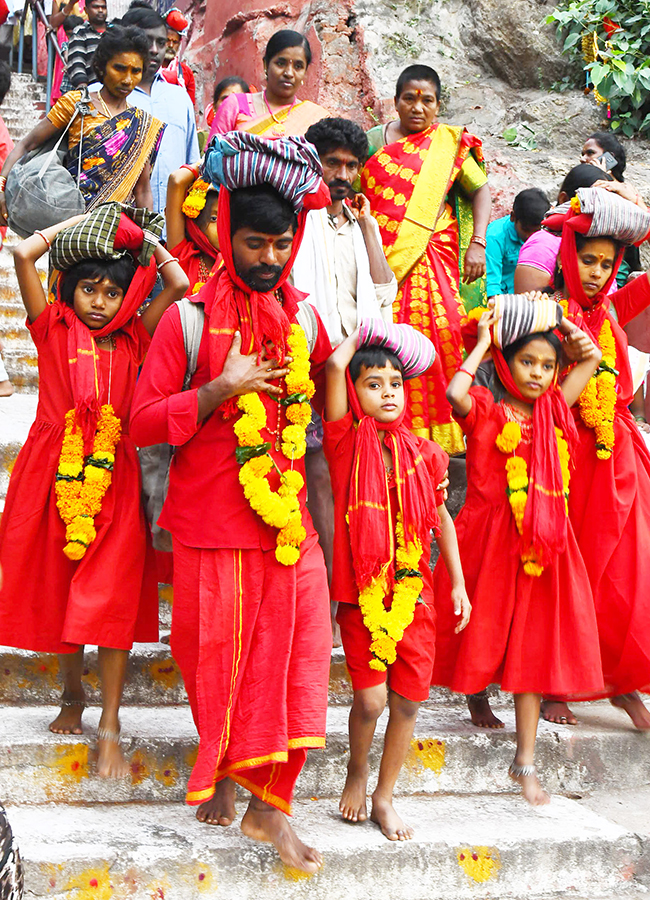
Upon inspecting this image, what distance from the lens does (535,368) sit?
4.15 metres

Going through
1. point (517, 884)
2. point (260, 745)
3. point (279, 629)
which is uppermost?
point (279, 629)

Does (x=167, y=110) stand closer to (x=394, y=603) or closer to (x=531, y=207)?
(x=531, y=207)

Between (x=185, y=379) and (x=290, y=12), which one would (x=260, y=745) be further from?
(x=290, y=12)

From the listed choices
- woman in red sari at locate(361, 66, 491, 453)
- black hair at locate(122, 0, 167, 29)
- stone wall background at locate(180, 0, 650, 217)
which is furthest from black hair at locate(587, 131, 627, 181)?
black hair at locate(122, 0, 167, 29)

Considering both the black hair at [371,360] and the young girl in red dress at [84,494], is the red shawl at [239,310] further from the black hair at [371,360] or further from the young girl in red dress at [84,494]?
the young girl in red dress at [84,494]

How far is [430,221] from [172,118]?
2207 mm

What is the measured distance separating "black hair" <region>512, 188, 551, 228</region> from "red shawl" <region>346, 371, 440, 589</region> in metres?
2.71

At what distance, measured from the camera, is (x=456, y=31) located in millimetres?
9070

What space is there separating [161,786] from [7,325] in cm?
401

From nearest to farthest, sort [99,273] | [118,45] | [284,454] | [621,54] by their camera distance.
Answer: [284,454] < [99,273] < [118,45] < [621,54]

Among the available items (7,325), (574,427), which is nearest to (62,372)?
(574,427)

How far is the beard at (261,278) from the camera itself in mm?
3314

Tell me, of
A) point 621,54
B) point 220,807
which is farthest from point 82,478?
point 621,54

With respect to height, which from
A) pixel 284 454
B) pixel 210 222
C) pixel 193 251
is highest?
pixel 210 222
